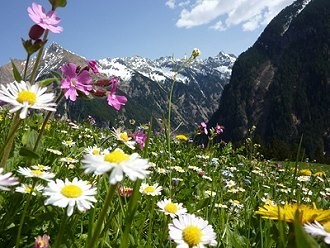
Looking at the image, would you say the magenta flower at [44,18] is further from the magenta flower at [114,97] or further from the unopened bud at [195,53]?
the unopened bud at [195,53]

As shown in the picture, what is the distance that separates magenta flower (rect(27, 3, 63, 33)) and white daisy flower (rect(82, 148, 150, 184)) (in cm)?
106

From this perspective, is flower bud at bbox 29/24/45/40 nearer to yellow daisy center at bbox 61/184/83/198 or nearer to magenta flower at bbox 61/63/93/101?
magenta flower at bbox 61/63/93/101

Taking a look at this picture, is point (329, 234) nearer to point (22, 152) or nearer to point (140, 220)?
point (22, 152)

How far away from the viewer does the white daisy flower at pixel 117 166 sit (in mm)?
1072

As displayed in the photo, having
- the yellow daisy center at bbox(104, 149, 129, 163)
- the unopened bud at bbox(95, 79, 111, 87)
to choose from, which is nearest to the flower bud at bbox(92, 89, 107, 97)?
the unopened bud at bbox(95, 79, 111, 87)

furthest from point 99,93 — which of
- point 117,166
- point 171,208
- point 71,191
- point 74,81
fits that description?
point 117,166

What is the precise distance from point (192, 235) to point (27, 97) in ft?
2.49

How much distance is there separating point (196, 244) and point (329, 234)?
1.64 ft

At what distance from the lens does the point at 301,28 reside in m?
173

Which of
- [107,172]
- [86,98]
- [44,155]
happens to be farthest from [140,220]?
[44,155]

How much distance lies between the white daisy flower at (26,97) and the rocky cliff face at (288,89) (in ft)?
443

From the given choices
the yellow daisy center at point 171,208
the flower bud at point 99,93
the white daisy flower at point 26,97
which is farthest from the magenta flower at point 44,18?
the yellow daisy center at point 171,208

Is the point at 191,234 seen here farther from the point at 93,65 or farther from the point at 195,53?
the point at 195,53

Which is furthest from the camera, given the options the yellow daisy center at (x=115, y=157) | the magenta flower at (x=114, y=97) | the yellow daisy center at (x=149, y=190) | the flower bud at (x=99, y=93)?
the yellow daisy center at (x=149, y=190)
